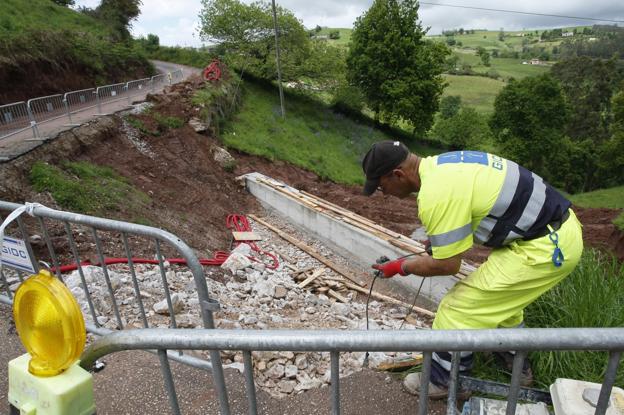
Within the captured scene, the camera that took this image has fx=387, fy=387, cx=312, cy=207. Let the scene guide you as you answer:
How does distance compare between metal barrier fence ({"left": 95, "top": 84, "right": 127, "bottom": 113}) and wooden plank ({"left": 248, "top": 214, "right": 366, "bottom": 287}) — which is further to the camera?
metal barrier fence ({"left": 95, "top": 84, "right": 127, "bottom": 113})

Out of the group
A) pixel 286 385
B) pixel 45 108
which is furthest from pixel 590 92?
→ pixel 286 385

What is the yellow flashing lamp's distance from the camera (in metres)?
1.52

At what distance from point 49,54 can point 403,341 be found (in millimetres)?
18304

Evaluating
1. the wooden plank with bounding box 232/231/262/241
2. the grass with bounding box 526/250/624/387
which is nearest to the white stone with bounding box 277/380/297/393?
the grass with bounding box 526/250/624/387

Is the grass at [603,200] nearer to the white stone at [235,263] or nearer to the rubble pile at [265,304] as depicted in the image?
the rubble pile at [265,304]

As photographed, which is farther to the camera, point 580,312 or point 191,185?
point 191,185

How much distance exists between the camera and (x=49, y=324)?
1550 millimetres

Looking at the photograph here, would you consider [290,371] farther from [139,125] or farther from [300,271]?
[139,125]

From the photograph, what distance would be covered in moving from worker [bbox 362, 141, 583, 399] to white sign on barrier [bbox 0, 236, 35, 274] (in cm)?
258

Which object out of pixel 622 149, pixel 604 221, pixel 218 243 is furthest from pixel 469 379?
pixel 622 149

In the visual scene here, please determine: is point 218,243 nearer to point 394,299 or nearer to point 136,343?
point 394,299

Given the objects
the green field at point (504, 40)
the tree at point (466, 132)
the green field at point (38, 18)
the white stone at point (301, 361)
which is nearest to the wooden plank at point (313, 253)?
the white stone at point (301, 361)

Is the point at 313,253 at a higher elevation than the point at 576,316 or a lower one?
lower

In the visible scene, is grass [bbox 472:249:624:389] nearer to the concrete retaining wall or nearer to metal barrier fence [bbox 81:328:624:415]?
metal barrier fence [bbox 81:328:624:415]
